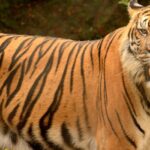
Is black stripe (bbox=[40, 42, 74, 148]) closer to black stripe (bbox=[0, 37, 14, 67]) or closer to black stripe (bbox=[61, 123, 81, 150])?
black stripe (bbox=[61, 123, 81, 150])

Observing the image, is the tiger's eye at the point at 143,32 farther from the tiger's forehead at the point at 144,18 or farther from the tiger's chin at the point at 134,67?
the tiger's chin at the point at 134,67

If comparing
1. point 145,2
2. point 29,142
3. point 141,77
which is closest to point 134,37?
point 141,77

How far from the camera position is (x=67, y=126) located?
428 centimetres

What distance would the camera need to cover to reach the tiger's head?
11.9ft

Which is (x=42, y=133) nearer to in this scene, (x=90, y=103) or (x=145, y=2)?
(x=90, y=103)

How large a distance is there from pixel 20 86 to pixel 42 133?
37cm

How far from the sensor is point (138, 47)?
3.68 metres

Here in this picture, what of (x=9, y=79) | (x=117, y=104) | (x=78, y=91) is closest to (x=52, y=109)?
(x=78, y=91)

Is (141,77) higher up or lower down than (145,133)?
higher up

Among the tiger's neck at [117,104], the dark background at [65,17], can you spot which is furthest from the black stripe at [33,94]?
the dark background at [65,17]

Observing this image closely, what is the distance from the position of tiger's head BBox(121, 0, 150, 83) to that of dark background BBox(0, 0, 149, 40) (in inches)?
206

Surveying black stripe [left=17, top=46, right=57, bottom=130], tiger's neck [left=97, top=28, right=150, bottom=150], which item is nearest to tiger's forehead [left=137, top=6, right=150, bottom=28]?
tiger's neck [left=97, top=28, right=150, bottom=150]

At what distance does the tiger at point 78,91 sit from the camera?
3.88 metres

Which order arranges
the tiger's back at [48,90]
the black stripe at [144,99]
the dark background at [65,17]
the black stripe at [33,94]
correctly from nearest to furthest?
the black stripe at [144,99], the tiger's back at [48,90], the black stripe at [33,94], the dark background at [65,17]
